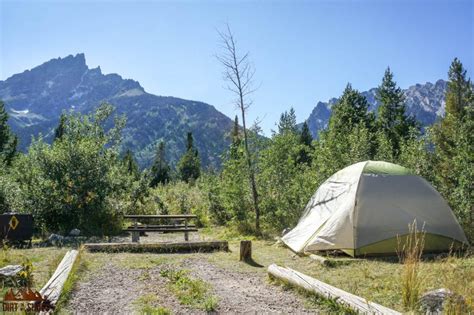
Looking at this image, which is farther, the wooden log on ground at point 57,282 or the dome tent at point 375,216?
the dome tent at point 375,216

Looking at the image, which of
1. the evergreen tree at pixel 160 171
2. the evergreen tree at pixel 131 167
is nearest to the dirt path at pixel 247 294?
the evergreen tree at pixel 131 167

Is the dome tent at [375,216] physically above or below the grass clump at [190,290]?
above

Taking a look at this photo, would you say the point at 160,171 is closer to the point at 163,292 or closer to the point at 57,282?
the point at 163,292

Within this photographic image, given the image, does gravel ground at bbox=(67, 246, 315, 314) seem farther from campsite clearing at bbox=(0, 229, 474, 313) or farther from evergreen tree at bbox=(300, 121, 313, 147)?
evergreen tree at bbox=(300, 121, 313, 147)

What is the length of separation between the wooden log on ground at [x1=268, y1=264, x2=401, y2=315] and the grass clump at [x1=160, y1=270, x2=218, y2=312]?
123cm

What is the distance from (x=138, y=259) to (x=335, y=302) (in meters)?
5.14

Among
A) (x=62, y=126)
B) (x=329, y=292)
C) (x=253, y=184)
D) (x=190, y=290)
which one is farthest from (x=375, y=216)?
(x=62, y=126)

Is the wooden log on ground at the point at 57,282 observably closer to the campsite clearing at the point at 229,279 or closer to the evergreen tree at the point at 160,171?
the campsite clearing at the point at 229,279

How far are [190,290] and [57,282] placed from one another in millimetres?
1865

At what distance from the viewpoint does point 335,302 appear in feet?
17.8

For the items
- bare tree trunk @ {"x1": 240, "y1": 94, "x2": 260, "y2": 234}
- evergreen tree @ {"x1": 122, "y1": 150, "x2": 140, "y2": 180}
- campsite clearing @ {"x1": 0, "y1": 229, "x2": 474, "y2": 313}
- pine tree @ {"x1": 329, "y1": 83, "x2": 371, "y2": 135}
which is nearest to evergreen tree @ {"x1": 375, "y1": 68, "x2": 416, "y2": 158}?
pine tree @ {"x1": 329, "y1": 83, "x2": 371, "y2": 135}

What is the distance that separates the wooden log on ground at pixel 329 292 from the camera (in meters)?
4.82

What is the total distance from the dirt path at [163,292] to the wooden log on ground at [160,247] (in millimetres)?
1898

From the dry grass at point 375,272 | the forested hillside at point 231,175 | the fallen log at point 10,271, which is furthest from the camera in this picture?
the forested hillside at point 231,175
